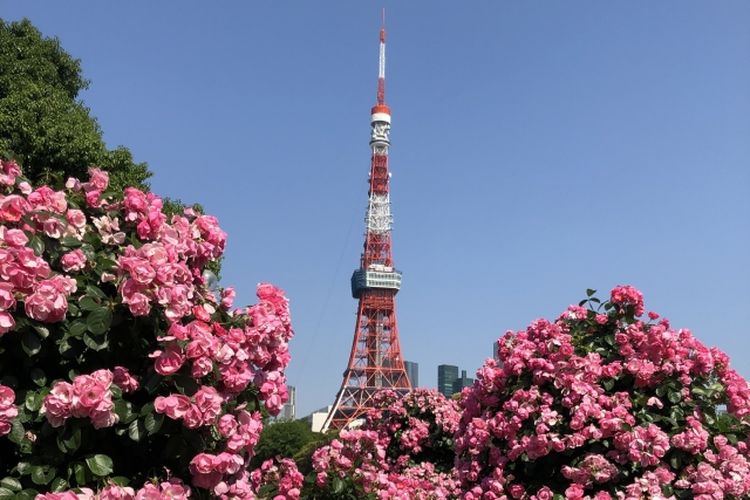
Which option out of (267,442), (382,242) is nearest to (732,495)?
(267,442)

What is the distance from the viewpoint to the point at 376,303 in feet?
202

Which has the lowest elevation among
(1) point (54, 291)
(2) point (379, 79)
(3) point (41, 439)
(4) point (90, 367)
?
(3) point (41, 439)

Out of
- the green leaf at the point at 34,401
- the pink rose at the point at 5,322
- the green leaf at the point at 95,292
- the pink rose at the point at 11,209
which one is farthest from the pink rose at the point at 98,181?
the green leaf at the point at 34,401

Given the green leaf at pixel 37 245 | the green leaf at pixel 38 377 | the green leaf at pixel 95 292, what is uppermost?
the green leaf at pixel 37 245

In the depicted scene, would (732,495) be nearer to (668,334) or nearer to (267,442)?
(668,334)

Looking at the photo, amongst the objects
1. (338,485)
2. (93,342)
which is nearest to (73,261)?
(93,342)

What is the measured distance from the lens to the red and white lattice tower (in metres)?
58.3

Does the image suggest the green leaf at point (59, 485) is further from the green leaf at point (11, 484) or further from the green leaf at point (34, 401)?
the green leaf at point (34, 401)

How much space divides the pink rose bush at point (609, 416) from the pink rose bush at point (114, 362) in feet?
9.21

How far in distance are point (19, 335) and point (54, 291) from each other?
0.26 metres

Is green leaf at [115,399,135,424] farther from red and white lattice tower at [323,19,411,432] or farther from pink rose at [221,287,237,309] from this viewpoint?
red and white lattice tower at [323,19,411,432]

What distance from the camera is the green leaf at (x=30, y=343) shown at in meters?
3.17

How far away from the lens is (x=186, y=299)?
11.6 ft

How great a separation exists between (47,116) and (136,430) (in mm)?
9310
